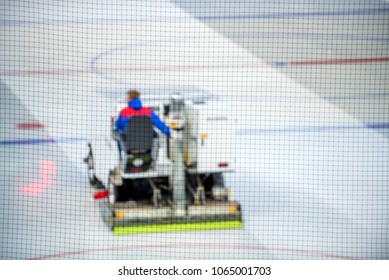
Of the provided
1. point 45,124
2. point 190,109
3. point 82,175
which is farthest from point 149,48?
point 190,109

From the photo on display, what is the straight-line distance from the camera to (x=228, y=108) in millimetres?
9984

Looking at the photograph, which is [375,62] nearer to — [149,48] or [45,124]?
[149,48]

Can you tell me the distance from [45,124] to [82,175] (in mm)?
2951

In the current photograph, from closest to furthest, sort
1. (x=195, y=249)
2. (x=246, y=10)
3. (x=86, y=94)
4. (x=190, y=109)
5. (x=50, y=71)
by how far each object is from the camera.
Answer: (x=195, y=249)
(x=190, y=109)
(x=86, y=94)
(x=50, y=71)
(x=246, y=10)

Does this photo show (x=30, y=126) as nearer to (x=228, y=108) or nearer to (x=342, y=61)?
(x=228, y=108)

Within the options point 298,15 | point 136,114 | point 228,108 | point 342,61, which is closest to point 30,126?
point 136,114

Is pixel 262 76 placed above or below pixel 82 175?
above

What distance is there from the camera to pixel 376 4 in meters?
20.6

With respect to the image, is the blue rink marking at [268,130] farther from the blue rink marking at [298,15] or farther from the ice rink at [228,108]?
the blue rink marking at [298,15]

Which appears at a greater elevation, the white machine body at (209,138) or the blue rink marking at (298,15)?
the blue rink marking at (298,15)

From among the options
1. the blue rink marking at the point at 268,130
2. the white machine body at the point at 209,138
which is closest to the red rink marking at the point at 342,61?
the blue rink marking at the point at 268,130

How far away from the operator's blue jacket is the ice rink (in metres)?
1.12

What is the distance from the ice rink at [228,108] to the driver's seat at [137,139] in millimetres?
821

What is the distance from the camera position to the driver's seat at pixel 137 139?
9578mm
